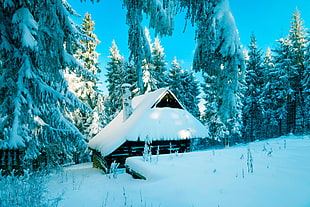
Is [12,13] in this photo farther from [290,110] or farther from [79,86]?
[290,110]

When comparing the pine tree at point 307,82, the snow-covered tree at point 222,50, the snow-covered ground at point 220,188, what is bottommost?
the snow-covered ground at point 220,188

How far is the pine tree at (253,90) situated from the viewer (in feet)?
72.6

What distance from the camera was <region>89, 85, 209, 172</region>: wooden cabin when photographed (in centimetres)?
1041

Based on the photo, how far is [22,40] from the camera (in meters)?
3.24

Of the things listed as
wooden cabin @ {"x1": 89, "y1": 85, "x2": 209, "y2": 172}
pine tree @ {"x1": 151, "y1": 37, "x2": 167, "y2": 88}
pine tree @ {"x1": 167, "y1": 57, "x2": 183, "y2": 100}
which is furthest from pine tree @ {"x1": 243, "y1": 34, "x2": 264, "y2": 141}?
wooden cabin @ {"x1": 89, "y1": 85, "x2": 209, "y2": 172}

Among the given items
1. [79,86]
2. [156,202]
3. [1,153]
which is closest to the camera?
[156,202]

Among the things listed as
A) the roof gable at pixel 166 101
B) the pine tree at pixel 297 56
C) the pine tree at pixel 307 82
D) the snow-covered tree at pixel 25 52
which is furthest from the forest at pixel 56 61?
the pine tree at pixel 297 56

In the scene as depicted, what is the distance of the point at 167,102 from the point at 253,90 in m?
16.6

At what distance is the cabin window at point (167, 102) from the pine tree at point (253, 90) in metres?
13.0

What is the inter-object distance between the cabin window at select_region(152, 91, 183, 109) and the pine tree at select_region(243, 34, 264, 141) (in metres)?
13.0

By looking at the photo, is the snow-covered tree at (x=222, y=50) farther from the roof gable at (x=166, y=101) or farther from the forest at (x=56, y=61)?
the roof gable at (x=166, y=101)

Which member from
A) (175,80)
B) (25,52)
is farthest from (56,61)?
(175,80)

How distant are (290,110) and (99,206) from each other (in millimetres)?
31959

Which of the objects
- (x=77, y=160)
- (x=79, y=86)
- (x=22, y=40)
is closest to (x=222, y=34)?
(x=22, y=40)
